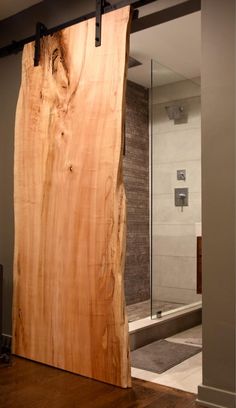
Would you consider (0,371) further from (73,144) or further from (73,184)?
(73,144)

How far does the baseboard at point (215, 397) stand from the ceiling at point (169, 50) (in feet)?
8.10

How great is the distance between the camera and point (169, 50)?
12.6ft

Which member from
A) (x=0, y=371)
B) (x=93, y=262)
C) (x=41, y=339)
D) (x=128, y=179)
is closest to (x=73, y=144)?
(x=93, y=262)

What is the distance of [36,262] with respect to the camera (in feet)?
9.82

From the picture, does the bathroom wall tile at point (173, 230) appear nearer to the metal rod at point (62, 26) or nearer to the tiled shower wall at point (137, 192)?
the tiled shower wall at point (137, 192)

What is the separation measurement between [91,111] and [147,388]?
1731 millimetres

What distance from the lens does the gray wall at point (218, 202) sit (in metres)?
2.19

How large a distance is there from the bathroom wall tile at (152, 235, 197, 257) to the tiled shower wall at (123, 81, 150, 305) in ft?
0.69

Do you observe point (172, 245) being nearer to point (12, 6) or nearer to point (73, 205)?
point (73, 205)

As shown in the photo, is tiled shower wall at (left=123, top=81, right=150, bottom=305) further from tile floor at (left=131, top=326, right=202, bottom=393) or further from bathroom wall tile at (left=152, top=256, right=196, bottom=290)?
tile floor at (left=131, top=326, right=202, bottom=393)

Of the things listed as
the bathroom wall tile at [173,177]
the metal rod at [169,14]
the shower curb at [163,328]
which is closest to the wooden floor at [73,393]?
the shower curb at [163,328]

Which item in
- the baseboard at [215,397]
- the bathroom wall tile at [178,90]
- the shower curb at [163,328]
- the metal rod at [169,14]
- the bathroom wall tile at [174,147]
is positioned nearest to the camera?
the baseboard at [215,397]

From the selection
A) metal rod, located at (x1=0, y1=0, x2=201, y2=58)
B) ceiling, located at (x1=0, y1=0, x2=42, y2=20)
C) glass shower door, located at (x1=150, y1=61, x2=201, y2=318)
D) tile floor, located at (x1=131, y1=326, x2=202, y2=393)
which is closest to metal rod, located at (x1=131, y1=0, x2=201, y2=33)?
metal rod, located at (x1=0, y1=0, x2=201, y2=58)

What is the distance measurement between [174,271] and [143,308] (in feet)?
1.93
